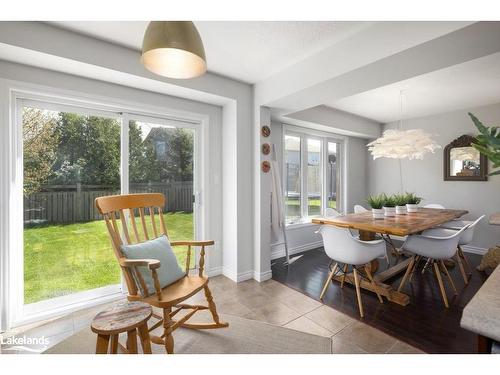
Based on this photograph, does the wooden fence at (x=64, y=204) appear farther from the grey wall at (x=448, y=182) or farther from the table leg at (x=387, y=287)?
the grey wall at (x=448, y=182)

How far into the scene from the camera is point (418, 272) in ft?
10.7

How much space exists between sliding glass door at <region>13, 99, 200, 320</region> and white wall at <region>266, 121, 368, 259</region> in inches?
68.6

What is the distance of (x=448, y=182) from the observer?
4.39 meters

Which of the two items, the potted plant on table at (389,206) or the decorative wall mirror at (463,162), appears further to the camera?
the decorative wall mirror at (463,162)

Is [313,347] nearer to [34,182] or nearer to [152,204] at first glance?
[152,204]

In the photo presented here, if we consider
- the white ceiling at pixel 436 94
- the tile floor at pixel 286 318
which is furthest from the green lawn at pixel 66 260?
the white ceiling at pixel 436 94

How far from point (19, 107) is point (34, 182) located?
65 centimetres

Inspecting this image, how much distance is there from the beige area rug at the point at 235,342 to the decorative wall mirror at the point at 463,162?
157 inches

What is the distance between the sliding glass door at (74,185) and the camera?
224 cm

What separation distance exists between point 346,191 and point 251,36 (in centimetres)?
386

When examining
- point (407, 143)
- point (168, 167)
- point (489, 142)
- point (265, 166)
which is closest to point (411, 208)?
point (407, 143)

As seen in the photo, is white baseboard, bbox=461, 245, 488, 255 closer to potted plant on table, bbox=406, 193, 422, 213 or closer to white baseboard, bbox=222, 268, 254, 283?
potted plant on table, bbox=406, 193, 422, 213
